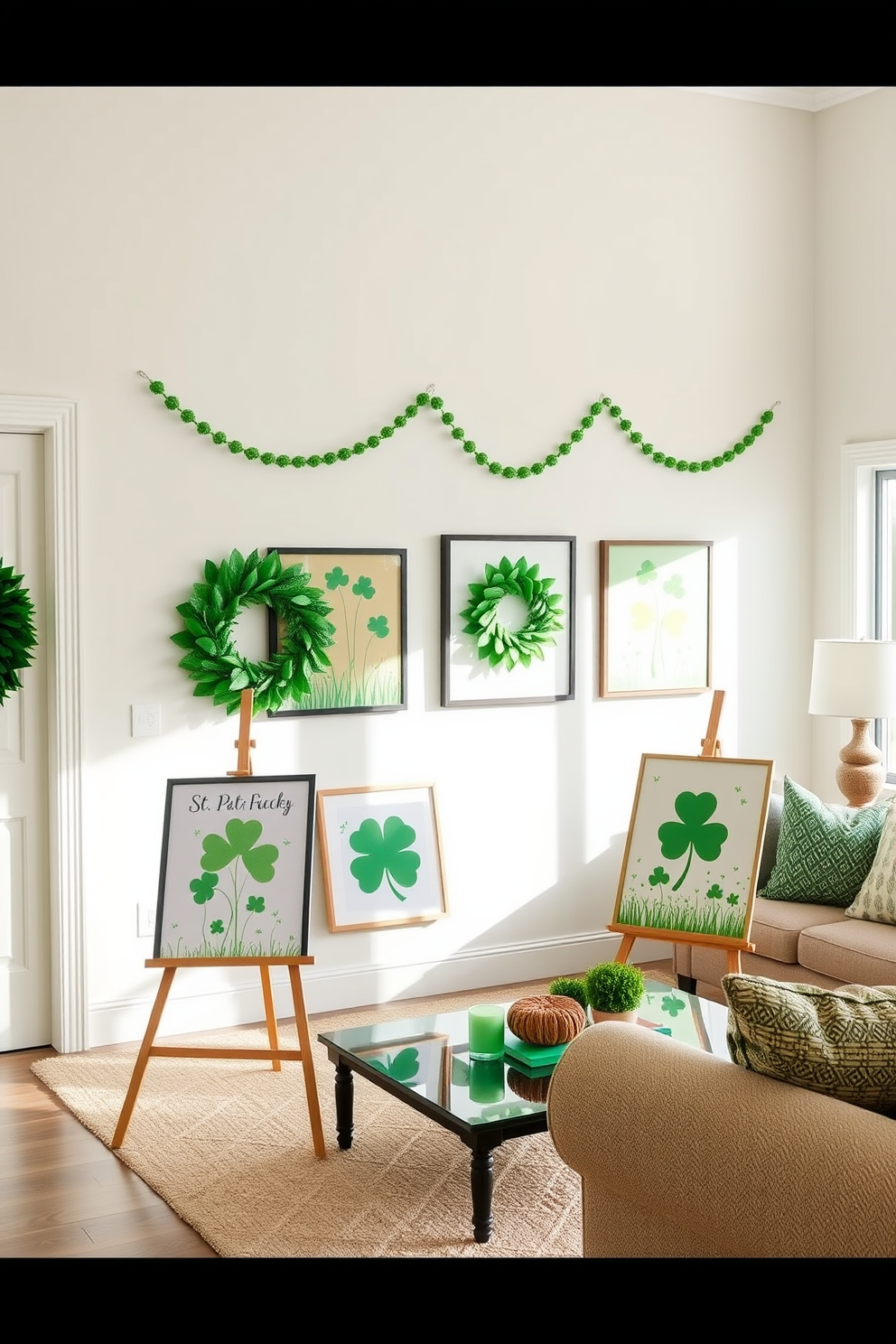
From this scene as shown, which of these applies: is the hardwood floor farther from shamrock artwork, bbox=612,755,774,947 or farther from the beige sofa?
the beige sofa

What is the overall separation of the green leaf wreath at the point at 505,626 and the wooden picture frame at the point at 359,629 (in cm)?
30

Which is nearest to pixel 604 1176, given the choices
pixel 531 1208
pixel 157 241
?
pixel 531 1208

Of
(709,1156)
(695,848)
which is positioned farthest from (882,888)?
(709,1156)

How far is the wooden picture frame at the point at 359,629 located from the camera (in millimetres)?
4574

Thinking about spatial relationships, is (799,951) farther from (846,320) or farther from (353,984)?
(846,320)

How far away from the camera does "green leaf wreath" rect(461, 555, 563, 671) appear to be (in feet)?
15.9

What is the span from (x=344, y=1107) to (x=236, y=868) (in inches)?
28.3

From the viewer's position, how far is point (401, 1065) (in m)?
3.20

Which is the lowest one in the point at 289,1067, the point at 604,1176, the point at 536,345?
the point at 289,1067

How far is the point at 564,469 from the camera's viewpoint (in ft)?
16.6

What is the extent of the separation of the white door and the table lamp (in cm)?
288

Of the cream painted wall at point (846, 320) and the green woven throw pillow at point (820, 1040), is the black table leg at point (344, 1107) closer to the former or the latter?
the green woven throw pillow at point (820, 1040)
